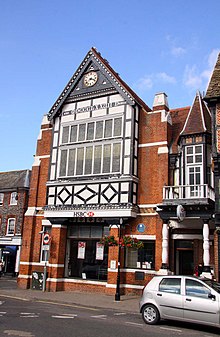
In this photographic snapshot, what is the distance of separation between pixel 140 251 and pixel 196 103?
30.6ft

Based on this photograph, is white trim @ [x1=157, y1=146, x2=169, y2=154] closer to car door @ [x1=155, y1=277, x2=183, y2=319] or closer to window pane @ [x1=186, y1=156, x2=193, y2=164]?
window pane @ [x1=186, y1=156, x2=193, y2=164]

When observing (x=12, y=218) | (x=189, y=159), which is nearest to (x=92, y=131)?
(x=189, y=159)

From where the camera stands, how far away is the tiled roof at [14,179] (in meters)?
36.0

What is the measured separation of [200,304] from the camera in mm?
10750

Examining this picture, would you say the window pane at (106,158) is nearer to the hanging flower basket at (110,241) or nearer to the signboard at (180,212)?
the hanging flower basket at (110,241)

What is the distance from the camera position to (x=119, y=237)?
20.8 m

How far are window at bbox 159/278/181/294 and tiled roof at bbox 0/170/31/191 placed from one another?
25658mm

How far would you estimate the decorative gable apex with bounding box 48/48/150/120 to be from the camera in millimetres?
23531

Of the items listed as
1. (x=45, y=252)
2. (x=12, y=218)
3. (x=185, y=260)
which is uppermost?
(x=12, y=218)

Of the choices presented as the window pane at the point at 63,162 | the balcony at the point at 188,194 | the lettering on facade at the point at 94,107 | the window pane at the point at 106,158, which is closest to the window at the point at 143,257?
the balcony at the point at 188,194

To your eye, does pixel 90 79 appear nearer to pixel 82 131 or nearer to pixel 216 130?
pixel 82 131

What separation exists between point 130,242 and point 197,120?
26.1 feet

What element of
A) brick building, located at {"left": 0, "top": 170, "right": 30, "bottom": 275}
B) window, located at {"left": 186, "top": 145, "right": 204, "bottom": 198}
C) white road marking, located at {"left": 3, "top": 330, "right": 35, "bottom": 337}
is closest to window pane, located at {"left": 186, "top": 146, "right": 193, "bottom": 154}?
window, located at {"left": 186, "top": 145, "right": 204, "bottom": 198}

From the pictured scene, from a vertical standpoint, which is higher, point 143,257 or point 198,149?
point 198,149
